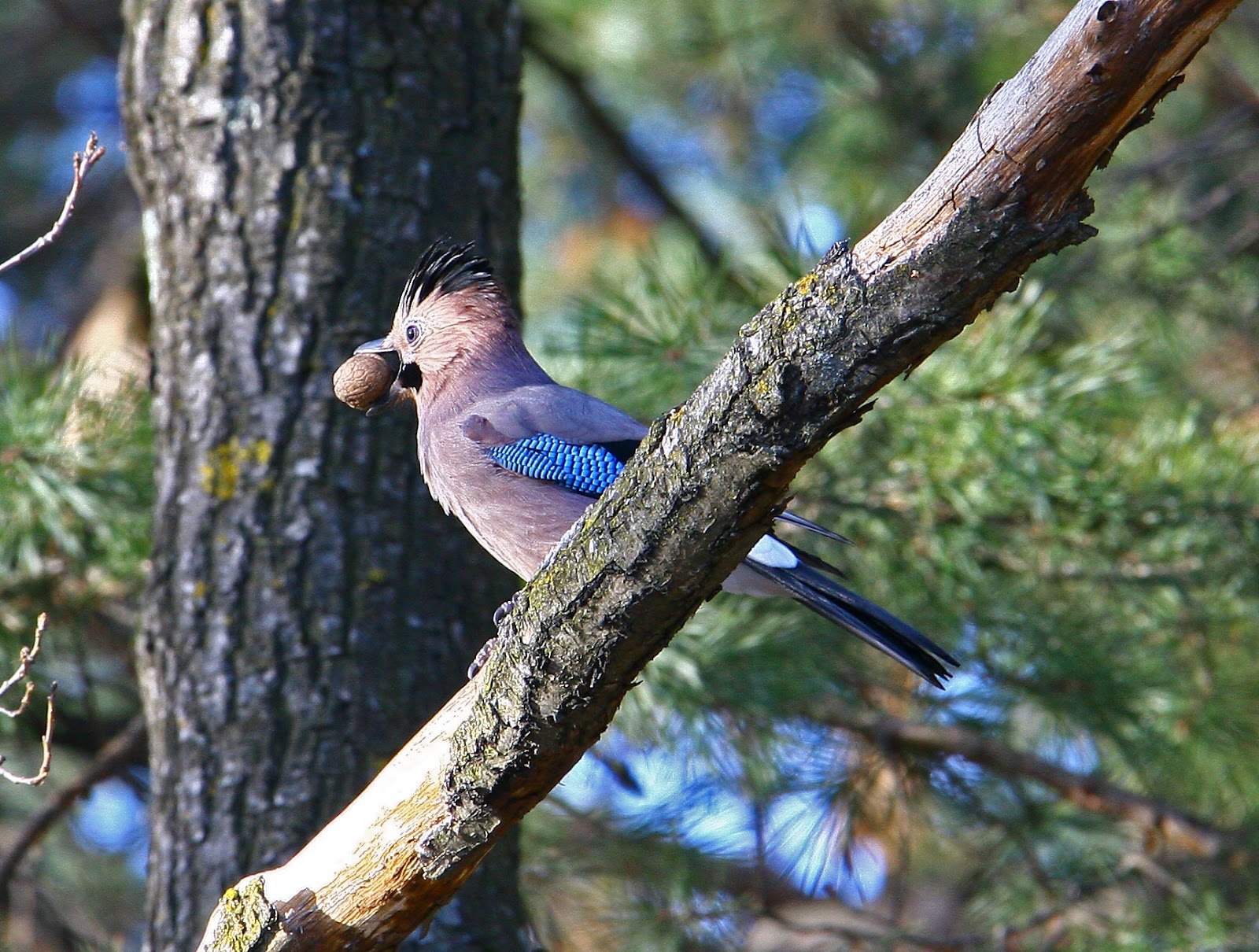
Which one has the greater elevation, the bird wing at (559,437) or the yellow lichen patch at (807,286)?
the bird wing at (559,437)

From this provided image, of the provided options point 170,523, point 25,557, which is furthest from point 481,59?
point 25,557

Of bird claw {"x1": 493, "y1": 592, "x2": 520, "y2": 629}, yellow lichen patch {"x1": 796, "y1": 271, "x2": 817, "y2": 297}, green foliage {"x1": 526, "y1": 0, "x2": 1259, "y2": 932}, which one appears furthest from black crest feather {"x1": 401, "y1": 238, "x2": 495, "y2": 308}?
yellow lichen patch {"x1": 796, "y1": 271, "x2": 817, "y2": 297}

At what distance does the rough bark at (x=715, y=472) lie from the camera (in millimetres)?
1546

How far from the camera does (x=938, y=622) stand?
382 cm

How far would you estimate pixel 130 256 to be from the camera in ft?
18.3

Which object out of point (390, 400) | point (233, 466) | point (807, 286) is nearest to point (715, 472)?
point (807, 286)

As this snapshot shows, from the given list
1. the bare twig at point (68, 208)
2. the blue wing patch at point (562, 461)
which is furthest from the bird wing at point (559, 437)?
the bare twig at point (68, 208)

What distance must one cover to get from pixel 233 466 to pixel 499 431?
22.1 inches

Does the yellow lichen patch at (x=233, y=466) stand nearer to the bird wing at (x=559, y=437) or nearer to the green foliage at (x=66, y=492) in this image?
the bird wing at (x=559, y=437)

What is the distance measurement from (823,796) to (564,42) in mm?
3474

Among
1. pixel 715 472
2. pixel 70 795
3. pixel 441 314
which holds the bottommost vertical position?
pixel 70 795

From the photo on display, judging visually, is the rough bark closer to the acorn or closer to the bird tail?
the bird tail

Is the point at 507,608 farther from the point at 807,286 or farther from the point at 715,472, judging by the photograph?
the point at 807,286

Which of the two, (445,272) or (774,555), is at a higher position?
(445,272)
